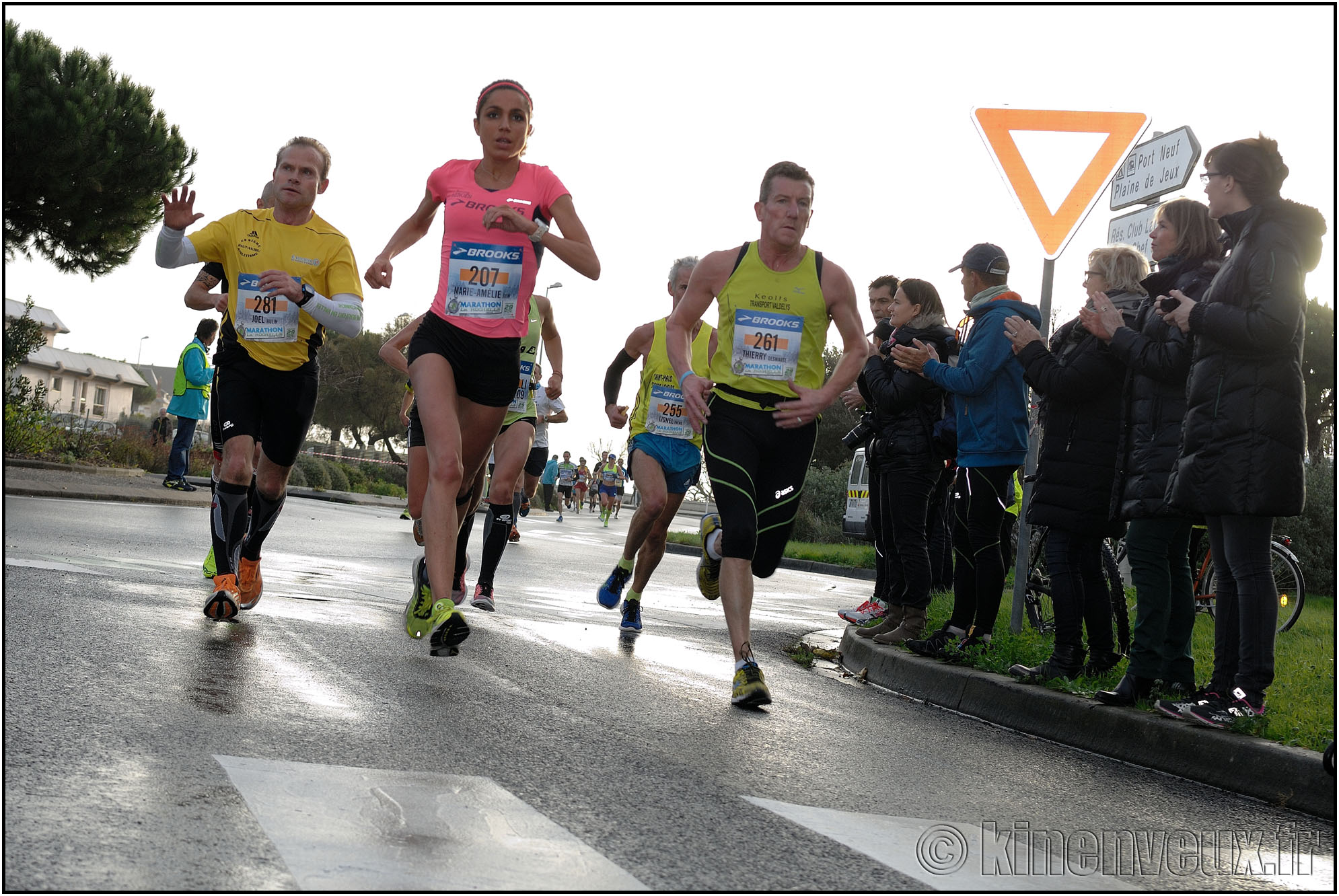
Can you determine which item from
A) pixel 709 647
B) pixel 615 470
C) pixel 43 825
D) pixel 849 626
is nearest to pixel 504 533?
pixel 709 647

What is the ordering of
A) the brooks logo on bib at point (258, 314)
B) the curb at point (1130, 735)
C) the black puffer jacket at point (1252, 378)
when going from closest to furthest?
the curb at point (1130, 735) → the black puffer jacket at point (1252, 378) → the brooks logo on bib at point (258, 314)

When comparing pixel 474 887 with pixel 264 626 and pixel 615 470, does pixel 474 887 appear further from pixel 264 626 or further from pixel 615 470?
pixel 615 470

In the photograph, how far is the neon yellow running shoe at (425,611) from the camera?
5.33 meters

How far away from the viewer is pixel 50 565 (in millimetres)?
7898

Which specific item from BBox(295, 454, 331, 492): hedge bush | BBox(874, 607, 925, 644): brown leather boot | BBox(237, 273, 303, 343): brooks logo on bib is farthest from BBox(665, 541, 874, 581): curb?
BBox(295, 454, 331, 492): hedge bush

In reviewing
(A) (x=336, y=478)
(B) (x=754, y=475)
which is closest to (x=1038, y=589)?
(B) (x=754, y=475)

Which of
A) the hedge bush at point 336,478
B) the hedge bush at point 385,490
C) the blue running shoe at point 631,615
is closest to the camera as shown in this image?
the blue running shoe at point 631,615

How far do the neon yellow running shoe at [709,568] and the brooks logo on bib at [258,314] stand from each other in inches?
100

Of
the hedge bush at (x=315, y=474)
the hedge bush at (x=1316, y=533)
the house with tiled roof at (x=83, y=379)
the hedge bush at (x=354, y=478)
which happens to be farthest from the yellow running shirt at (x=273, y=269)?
the house with tiled roof at (x=83, y=379)

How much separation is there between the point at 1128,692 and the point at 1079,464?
1.15 m

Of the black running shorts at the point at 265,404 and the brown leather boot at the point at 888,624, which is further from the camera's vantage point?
the brown leather boot at the point at 888,624

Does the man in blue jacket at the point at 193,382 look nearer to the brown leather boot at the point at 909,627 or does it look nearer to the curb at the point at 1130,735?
the brown leather boot at the point at 909,627

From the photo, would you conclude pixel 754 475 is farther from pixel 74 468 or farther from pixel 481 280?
pixel 74 468

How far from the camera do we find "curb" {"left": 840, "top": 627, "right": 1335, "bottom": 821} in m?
4.63
